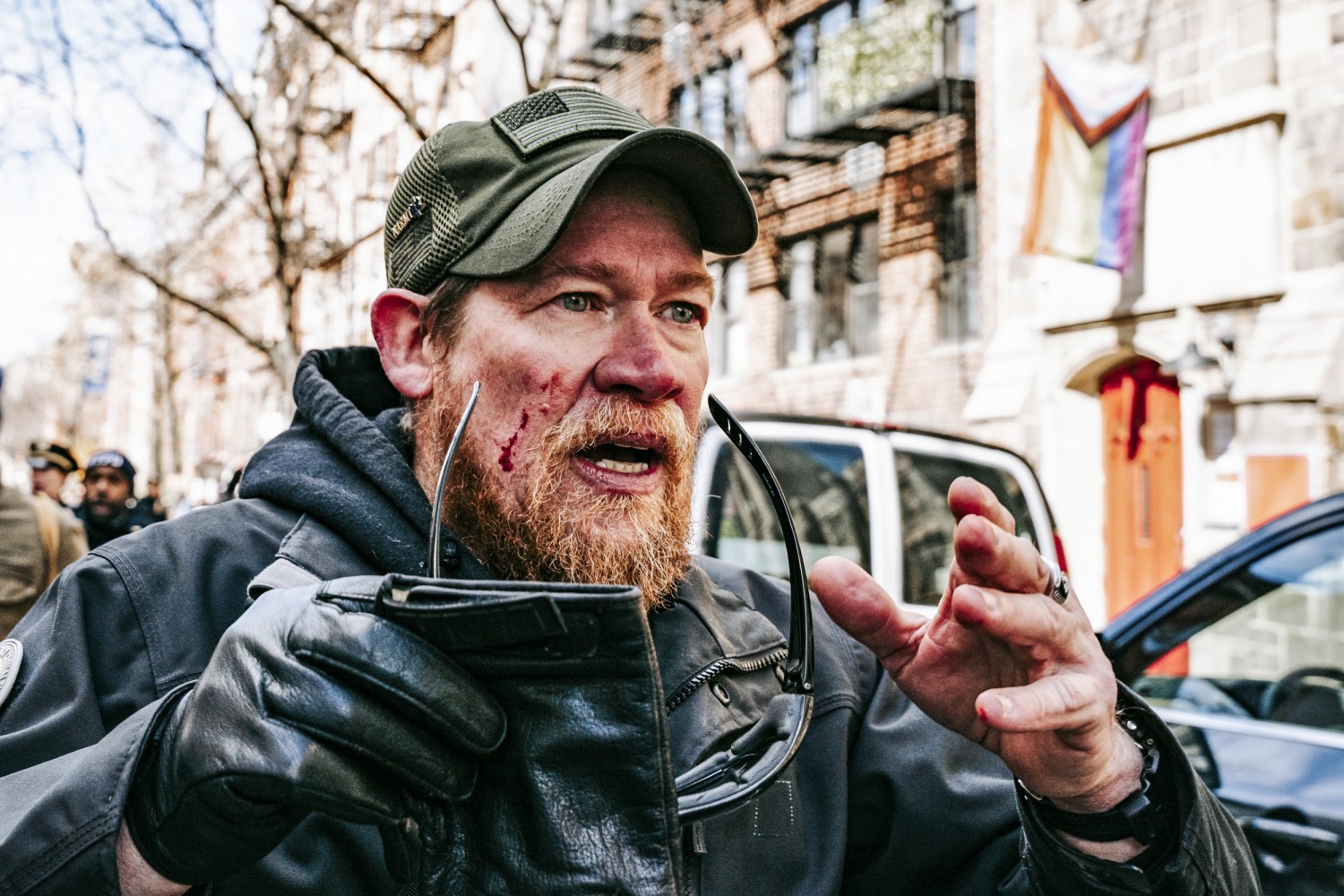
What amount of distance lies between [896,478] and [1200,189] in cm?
595

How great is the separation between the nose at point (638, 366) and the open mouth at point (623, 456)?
82mm

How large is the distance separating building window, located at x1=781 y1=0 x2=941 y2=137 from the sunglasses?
11.8 meters

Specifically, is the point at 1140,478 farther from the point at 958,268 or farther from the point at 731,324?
the point at 731,324

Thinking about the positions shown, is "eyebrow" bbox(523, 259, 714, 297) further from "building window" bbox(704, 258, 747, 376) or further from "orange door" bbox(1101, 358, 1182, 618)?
"building window" bbox(704, 258, 747, 376)

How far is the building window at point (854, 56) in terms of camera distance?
42.0ft

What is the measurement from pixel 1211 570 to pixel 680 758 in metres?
2.32

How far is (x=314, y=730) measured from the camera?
39.1 inches

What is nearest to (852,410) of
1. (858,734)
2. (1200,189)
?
(1200,189)

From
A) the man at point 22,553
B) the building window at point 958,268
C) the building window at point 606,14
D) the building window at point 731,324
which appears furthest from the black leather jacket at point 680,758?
the building window at point 606,14

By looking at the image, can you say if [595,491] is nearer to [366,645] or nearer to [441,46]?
[366,645]

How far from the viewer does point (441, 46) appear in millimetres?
21422

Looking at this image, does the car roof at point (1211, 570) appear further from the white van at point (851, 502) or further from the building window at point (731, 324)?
the building window at point (731, 324)

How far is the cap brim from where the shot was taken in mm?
1643

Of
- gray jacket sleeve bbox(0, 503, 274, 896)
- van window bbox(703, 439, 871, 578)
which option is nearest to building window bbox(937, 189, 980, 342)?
van window bbox(703, 439, 871, 578)
